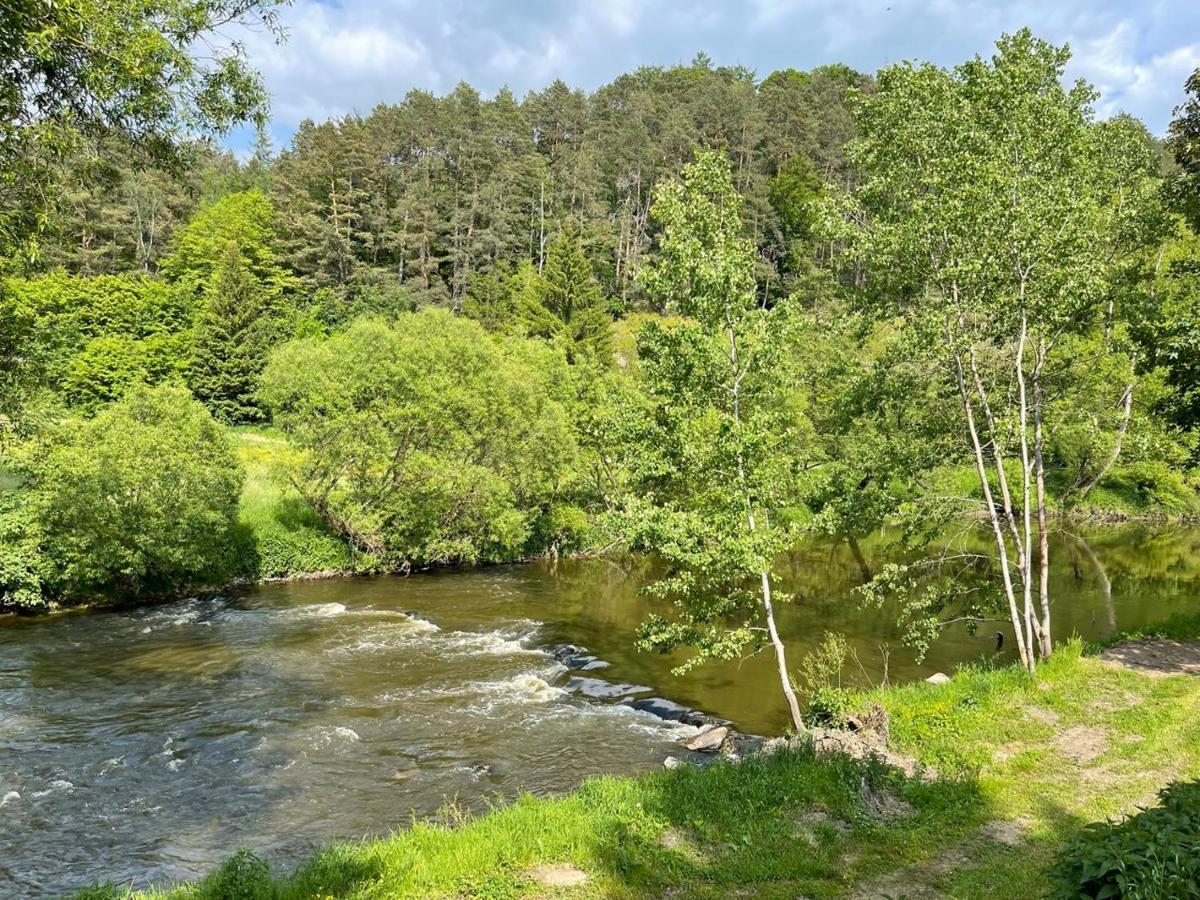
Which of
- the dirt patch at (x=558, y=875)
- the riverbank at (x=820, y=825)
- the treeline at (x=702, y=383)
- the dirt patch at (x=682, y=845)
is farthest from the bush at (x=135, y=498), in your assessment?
the dirt patch at (x=682, y=845)

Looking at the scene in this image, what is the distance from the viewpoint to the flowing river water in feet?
39.8

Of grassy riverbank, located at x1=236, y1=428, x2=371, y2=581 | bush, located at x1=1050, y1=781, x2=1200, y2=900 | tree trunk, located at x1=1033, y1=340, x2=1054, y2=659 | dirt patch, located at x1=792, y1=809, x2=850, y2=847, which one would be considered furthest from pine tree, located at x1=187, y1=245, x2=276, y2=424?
bush, located at x1=1050, y1=781, x2=1200, y2=900

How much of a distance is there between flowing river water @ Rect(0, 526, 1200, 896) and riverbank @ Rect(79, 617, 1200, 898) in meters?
2.56

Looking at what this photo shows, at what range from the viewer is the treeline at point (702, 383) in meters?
13.8

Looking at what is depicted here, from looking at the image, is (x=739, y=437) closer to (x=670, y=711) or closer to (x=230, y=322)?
(x=670, y=711)

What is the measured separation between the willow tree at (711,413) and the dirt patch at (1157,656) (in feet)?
22.3

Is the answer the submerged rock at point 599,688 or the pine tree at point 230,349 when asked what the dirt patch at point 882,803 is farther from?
the pine tree at point 230,349

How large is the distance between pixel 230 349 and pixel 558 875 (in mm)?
Answer: 55882

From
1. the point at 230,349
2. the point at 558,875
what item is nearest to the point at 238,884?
the point at 558,875

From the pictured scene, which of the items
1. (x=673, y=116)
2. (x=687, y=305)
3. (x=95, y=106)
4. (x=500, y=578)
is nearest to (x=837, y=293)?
(x=687, y=305)

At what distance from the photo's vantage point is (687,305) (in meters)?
13.7

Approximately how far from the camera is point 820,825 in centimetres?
859

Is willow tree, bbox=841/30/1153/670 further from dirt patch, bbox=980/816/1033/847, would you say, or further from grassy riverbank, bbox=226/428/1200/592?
grassy riverbank, bbox=226/428/1200/592

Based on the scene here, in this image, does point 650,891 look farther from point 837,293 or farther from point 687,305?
point 837,293
